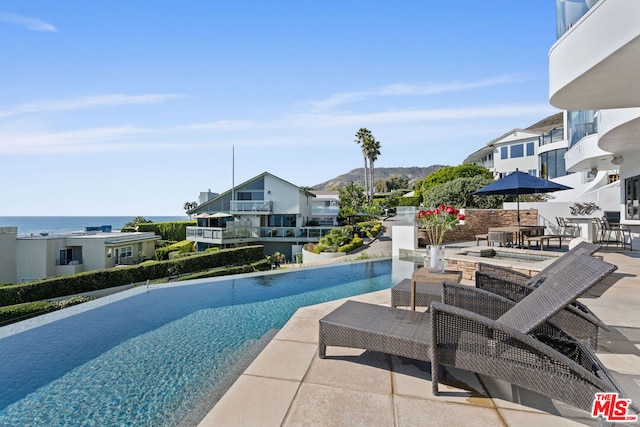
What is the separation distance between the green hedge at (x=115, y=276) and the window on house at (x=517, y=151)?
27118 mm

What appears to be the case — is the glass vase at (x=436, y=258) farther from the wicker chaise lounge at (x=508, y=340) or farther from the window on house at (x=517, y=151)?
the window on house at (x=517, y=151)

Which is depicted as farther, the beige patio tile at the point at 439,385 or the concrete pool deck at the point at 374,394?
the beige patio tile at the point at 439,385


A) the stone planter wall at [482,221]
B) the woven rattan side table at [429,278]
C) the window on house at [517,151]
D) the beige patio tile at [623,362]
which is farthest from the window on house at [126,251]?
the window on house at [517,151]

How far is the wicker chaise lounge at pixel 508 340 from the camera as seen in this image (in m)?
2.12

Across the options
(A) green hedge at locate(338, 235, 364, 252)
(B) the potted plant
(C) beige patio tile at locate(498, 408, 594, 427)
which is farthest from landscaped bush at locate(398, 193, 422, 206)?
(C) beige patio tile at locate(498, 408, 594, 427)

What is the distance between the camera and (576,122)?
12.3 m

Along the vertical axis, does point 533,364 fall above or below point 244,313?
above

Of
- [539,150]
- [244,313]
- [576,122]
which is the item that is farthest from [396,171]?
[244,313]

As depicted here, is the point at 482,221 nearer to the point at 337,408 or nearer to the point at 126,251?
the point at 337,408

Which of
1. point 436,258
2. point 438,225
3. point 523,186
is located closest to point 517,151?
point 523,186

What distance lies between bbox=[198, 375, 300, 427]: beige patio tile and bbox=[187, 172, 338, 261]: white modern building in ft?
78.6

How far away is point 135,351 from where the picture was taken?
412 cm

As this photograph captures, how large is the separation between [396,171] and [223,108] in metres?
114

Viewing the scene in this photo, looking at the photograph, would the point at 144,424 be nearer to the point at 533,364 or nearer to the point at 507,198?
the point at 533,364
